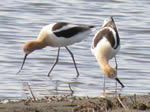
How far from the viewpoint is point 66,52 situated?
11.2m

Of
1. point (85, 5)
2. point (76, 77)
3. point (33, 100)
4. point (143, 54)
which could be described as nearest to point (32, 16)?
point (85, 5)

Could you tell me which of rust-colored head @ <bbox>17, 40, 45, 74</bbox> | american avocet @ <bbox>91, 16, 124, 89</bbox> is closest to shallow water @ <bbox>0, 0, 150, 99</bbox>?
rust-colored head @ <bbox>17, 40, 45, 74</bbox>

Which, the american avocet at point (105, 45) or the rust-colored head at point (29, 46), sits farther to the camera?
the rust-colored head at point (29, 46)

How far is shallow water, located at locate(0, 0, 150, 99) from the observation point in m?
8.55

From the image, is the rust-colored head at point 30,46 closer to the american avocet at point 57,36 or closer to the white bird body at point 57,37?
the american avocet at point 57,36

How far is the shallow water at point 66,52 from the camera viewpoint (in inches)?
336

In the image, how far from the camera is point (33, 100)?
661 centimetres

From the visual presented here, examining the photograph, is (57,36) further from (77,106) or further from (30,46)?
(77,106)

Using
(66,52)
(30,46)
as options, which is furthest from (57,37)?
(66,52)

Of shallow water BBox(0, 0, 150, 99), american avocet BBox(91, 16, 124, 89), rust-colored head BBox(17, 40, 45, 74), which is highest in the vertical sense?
american avocet BBox(91, 16, 124, 89)

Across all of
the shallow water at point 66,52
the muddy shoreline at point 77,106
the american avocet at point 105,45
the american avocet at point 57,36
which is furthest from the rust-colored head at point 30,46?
the muddy shoreline at point 77,106

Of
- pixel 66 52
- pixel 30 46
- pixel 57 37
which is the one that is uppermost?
pixel 57 37

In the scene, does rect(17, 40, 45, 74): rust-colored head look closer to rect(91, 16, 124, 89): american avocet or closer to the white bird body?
the white bird body

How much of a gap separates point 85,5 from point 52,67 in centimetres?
627
